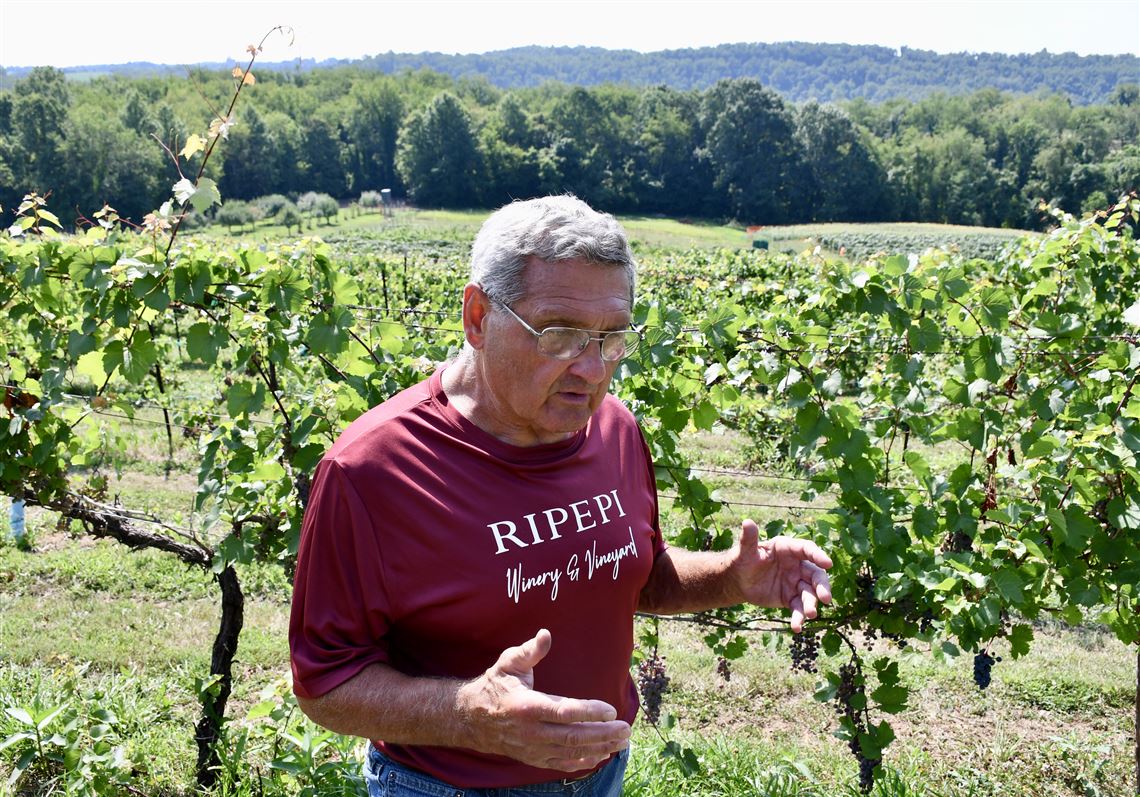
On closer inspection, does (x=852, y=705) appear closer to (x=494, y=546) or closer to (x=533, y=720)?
(x=494, y=546)

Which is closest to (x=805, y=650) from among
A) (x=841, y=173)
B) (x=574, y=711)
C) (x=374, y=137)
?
(x=574, y=711)

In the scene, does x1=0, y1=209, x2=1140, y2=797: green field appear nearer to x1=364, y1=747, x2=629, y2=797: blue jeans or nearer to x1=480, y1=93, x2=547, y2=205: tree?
x1=364, y1=747, x2=629, y2=797: blue jeans

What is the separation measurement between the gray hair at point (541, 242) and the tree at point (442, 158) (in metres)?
87.2

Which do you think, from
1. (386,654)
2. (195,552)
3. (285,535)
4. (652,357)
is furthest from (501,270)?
(195,552)

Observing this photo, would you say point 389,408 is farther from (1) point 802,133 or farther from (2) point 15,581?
(1) point 802,133

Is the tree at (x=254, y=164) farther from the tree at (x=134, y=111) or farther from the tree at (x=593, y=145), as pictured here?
the tree at (x=593, y=145)

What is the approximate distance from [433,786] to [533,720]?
0.42 m

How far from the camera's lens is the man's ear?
1.72 m

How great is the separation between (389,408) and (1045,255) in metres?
3.84

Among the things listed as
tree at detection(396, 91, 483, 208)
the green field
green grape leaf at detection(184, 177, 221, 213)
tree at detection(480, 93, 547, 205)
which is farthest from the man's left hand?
tree at detection(396, 91, 483, 208)

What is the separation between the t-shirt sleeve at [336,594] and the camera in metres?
1.52

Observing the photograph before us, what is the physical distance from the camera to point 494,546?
161cm

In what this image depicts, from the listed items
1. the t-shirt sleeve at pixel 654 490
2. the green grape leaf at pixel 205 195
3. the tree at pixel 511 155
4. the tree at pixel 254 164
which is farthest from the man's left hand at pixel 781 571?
the tree at pixel 254 164

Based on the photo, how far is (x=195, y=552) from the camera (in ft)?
11.8
